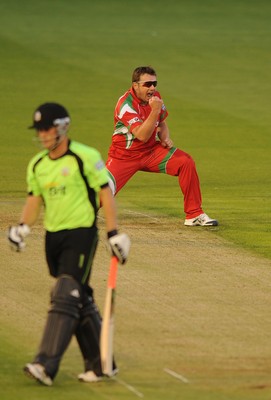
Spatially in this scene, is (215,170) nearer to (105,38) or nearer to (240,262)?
(240,262)

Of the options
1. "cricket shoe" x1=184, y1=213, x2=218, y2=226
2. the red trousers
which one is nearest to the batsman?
the red trousers

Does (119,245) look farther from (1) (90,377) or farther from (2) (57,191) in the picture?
(1) (90,377)

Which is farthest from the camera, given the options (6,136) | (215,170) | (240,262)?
(6,136)

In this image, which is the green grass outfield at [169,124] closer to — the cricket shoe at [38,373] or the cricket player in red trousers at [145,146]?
the cricket shoe at [38,373]

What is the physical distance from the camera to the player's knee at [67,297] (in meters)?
9.89

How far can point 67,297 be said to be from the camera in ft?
32.5

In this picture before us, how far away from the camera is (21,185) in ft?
67.1

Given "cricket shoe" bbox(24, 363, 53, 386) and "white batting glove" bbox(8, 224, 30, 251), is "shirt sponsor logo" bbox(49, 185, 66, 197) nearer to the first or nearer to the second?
"white batting glove" bbox(8, 224, 30, 251)

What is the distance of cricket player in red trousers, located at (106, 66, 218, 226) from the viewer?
636 inches

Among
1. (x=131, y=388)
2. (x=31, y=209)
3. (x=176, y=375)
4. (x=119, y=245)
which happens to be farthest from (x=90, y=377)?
(x=31, y=209)

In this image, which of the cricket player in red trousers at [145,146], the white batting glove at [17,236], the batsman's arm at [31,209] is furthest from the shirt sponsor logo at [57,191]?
the cricket player in red trousers at [145,146]

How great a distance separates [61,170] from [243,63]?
23.7 metres

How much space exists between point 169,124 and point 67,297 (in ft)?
57.7

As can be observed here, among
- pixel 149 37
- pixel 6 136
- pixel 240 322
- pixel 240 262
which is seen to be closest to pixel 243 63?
pixel 149 37
